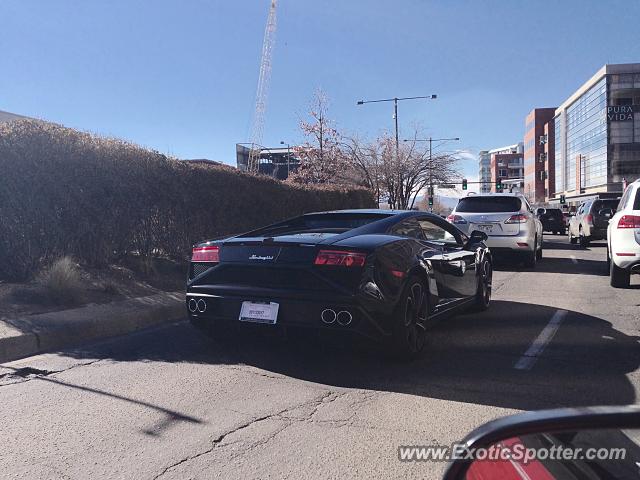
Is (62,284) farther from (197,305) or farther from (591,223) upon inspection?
(591,223)

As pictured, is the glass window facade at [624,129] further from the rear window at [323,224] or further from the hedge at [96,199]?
the rear window at [323,224]

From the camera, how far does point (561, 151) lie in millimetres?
91938

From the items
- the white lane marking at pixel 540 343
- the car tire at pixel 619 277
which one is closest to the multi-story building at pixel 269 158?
the car tire at pixel 619 277

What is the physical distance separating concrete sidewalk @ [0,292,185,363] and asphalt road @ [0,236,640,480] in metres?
0.27

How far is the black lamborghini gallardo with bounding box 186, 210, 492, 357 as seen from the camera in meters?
4.62

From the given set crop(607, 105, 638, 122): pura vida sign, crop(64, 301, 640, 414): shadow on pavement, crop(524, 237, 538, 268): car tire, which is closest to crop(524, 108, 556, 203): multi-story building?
crop(607, 105, 638, 122): pura vida sign

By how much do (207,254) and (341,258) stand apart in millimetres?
1387

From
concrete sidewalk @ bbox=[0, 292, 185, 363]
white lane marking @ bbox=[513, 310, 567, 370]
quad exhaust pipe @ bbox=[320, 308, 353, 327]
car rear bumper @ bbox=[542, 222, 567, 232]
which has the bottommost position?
car rear bumper @ bbox=[542, 222, 567, 232]

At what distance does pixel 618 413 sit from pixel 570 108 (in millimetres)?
95747

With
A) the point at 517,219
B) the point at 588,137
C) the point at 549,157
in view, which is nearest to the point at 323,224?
the point at 517,219

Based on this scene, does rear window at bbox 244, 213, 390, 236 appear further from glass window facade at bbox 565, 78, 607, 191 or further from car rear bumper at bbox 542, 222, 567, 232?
glass window facade at bbox 565, 78, 607, 191

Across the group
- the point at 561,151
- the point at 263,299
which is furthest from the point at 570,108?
the point at 263,299

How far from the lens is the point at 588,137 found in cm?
7806

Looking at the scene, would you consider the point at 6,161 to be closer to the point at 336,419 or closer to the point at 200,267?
the point at 200,267
